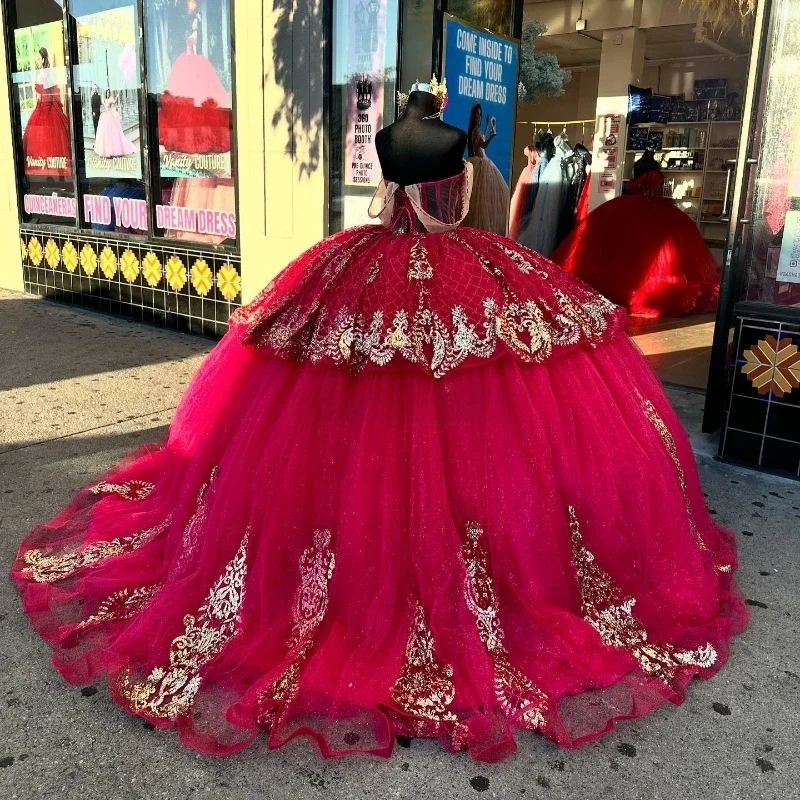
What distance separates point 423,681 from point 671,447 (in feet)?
4.15

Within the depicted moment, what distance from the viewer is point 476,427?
2.28m

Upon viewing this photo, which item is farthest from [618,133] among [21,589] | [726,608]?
[21,589]

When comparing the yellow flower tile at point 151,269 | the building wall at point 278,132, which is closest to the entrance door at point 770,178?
the building wall at point 278,132

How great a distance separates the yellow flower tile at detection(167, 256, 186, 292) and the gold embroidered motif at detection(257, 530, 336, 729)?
4988 mm

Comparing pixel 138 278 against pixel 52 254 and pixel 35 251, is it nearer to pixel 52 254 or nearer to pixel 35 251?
pixel 52 254

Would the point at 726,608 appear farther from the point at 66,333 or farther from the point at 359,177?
the point at 66,333

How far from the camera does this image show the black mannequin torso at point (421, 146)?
2.57 metres

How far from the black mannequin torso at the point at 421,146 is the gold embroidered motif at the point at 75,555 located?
1527 mm

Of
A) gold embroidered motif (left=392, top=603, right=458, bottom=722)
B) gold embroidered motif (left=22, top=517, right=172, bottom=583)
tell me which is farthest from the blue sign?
gold embroidered motif (left=392, top=603, right=458, bottom=722)

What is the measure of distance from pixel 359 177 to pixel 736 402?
9.87ft

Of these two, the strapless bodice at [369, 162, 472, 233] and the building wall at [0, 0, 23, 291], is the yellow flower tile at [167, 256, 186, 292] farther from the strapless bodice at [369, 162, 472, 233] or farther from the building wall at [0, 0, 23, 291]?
the strapless bodice at [369, 162, 472, 233]

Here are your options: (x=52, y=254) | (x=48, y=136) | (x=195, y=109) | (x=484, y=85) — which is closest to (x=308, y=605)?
(x=484, y=85)

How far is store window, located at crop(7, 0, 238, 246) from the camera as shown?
20.6 feet

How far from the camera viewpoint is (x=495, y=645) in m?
2.14
